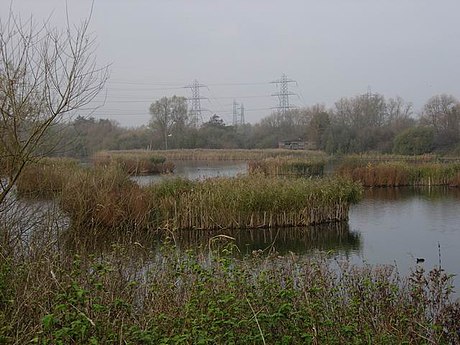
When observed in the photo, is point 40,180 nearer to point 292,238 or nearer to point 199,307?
point 199,307

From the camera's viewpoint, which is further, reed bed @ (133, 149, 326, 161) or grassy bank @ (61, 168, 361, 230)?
reed bed @ (133, 149, 326, 161)

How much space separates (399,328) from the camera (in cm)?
436

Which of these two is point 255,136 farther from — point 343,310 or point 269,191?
point 343,310

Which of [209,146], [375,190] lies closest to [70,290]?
[375,190]

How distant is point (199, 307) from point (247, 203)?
857cm

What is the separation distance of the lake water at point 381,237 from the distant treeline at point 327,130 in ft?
65.3

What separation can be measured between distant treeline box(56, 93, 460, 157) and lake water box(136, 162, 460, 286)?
19890 mm

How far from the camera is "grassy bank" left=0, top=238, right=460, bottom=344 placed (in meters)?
3.48

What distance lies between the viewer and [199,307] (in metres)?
4.07

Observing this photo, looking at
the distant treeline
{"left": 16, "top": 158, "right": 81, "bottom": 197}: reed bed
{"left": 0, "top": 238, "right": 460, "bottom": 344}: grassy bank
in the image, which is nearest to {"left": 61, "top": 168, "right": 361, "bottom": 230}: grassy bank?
{"left": 16, "top": 158, "right": 81, "bottom": 197}: reed bed

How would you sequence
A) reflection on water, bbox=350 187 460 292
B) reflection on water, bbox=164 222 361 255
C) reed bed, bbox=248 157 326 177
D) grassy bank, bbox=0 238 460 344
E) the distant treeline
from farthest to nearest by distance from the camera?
the distant treeline < reed bed, bbox=248 157 326 177 < reflection on water, bbox=164 222 361 255 < reflection on water, bbox=350 187 460 292 < grassy bank, bbox=0 238 460 344

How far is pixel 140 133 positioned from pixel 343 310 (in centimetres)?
4371

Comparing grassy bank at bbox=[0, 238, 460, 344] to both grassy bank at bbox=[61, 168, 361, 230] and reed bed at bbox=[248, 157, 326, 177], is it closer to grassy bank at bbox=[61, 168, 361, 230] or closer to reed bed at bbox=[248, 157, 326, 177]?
grassy bank at bbox=[61, 168, 361, 230]

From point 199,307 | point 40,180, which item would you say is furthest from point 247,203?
point 199,307
